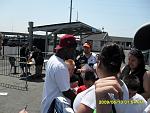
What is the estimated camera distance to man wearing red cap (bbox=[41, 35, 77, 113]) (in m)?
3.95

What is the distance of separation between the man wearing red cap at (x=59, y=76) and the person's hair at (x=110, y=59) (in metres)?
1.95

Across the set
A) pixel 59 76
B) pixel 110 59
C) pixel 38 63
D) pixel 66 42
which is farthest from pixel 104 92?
pixel 38 63

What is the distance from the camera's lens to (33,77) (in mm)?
16281

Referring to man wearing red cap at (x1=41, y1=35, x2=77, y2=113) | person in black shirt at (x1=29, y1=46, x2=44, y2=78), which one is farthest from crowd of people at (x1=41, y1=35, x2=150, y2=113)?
person in black shirt at (x1=29, y1=46, x2=44, y2=78)

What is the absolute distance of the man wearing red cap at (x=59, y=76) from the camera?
395 cm

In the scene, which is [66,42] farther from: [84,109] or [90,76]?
[84,109]

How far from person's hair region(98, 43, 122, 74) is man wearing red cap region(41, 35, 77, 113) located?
195cm

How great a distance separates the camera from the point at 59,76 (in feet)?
12.9

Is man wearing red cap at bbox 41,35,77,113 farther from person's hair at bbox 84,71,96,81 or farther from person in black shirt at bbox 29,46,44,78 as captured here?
person in black shirt at bbox 29,46,44,78

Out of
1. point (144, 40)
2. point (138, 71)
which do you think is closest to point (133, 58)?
point (138, 71)

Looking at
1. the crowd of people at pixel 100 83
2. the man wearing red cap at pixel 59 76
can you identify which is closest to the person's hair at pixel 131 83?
the crowd of people at pixel 100 83

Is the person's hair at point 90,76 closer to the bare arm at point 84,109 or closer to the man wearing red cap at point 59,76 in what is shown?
the man wearing red cap at point 59,76

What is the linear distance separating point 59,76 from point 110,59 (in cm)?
201

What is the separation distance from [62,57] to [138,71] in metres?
1.11
